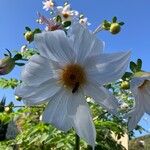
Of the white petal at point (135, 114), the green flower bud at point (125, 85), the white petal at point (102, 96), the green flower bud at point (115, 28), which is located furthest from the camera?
the green flower bud at point (115, 28)

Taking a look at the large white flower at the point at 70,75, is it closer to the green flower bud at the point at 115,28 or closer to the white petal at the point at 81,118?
the white petal at the point at 81,118

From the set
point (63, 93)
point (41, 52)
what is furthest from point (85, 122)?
point (41, 52)

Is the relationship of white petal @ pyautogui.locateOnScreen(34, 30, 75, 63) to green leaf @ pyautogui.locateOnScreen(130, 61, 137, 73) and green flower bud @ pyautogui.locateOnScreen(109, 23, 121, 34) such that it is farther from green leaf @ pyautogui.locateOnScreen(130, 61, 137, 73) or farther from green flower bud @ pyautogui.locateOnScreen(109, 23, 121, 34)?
green flower bud @ pyautogui.locateOnScreen(109, 23, 121, 34)

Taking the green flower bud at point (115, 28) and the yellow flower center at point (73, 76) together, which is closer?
the yellow flower center at point (73, 76)

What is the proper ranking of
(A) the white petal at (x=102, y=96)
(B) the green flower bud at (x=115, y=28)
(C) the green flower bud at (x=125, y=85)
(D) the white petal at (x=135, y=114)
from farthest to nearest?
(B) the green flower bud at (x=115, y=28), (C) the green flower bud at (x=125, y=85), (D) the white petal at (x=135, y=114), (A) the white petal at (x=102, y=96)

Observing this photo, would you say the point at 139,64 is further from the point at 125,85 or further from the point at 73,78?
the point at 73,78

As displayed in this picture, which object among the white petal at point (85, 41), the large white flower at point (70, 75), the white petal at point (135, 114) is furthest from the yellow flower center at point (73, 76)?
the white petal at point (135, 114)

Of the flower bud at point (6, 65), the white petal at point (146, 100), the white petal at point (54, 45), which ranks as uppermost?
the white petal at point (54, 45)

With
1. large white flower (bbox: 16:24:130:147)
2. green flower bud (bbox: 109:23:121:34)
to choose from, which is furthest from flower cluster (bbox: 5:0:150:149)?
green flower bud (bbox: 109:23:121:34)
